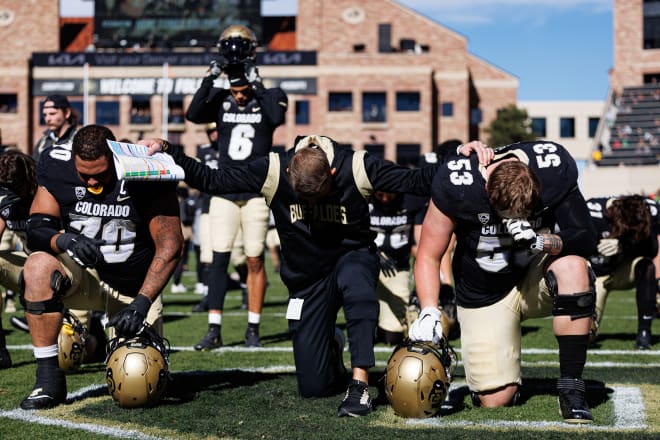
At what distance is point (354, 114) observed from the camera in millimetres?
52125

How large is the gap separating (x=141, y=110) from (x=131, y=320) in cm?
4974

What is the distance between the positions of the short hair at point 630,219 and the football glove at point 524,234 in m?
2.97

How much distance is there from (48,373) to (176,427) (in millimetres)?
933

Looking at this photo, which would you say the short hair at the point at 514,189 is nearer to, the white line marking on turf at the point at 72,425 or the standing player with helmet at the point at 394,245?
the white line marking on turf at the point at 72,425

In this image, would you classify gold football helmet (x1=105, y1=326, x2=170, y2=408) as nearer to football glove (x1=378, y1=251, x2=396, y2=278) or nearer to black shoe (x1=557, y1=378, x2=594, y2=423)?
black shoe (x1=557, y1=378, x2=594, y2=423)

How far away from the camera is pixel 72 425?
14.2ft

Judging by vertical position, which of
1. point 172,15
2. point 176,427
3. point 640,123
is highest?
point 172,15

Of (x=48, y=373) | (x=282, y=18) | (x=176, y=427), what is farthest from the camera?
(x=282, y=18)

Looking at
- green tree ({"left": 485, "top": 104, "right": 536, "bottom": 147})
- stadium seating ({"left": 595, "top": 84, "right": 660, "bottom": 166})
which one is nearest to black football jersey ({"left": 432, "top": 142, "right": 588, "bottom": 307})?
stadium seating ({"left": 595, "top": 84, "right": 660, "bottom": 166})

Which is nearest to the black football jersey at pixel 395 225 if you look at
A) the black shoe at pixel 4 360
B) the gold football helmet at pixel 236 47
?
the gold football helmet at pixel 236 47

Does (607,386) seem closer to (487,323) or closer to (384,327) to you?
(487,323)

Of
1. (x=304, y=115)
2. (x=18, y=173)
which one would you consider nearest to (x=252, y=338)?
(x=18, y=173)

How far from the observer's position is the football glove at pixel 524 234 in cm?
430

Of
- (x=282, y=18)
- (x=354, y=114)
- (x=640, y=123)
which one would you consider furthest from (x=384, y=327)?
(x=282, y=18)
